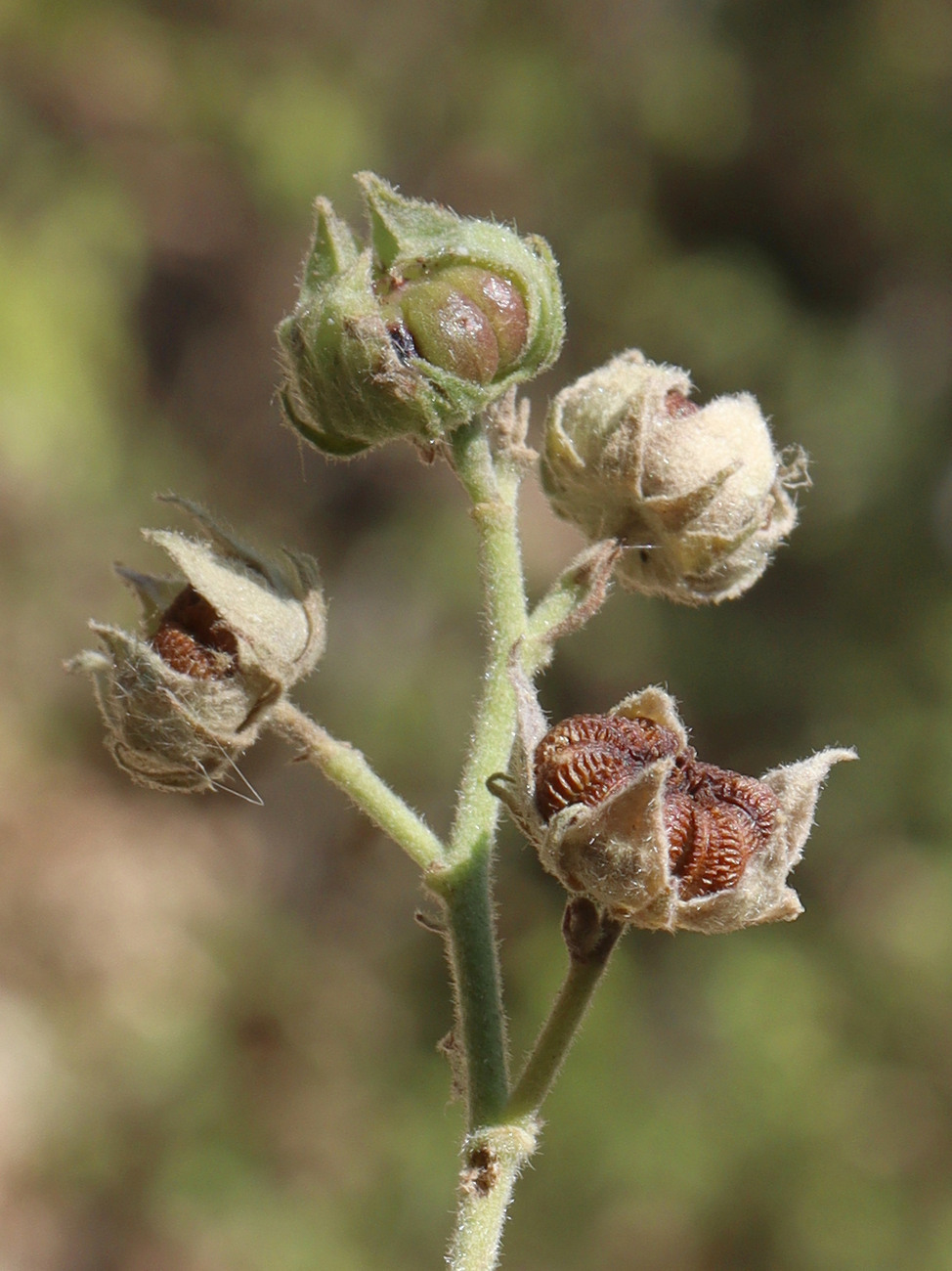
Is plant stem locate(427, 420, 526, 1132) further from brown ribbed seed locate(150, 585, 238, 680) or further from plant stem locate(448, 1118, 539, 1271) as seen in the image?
brown ribbed seed locate(150, 585, 238, 680)

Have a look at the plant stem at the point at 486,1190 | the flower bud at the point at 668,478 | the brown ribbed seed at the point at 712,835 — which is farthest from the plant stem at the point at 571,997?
the flower bud at the point at 668,478

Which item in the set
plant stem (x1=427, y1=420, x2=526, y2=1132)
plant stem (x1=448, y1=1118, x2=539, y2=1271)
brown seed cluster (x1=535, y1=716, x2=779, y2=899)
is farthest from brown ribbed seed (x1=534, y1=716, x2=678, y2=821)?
plant stem (x1=448, y1=1118, x2=539, y2=1271)

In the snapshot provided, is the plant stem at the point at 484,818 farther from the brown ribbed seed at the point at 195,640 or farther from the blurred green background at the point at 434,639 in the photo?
the blurred green background at the point at 434,639

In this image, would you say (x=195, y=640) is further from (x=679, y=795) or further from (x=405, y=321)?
(x=679, y=795)

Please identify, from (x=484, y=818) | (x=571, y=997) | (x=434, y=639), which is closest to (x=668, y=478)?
(x=484, y=818)

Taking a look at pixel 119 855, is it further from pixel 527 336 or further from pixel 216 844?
pixel 527 336
